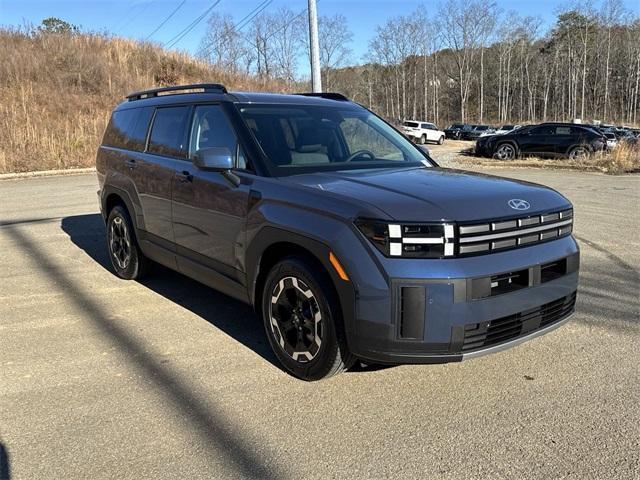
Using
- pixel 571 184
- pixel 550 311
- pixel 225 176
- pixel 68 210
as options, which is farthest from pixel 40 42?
pixel 550 311

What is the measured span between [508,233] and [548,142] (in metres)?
20.6

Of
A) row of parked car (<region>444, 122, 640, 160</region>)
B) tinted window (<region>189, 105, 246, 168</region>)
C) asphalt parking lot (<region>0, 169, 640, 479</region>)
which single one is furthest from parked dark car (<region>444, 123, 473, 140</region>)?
tinted window (<region>189, 105, 246, 168</region>)

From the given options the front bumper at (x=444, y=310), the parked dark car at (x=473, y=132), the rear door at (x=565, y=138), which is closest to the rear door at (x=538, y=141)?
the rear door at (x=565, y=138)

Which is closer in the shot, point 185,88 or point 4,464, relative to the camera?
point 4,464

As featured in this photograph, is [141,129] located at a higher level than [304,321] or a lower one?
higher

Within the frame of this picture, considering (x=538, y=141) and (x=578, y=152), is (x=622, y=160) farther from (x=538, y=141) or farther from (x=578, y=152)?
(x=538, y=141)

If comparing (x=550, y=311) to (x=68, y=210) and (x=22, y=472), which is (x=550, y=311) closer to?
(x=22, y=472)

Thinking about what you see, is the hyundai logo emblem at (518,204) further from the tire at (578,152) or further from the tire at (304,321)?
the tire at (578,152)

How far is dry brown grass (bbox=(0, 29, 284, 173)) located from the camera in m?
20.9

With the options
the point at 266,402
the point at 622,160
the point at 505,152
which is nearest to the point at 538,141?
the point at 505,152

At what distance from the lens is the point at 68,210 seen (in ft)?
35.9

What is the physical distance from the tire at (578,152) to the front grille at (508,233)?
18.9 metres

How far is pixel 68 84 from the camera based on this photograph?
2708 cm

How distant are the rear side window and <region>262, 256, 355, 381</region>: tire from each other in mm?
2684
